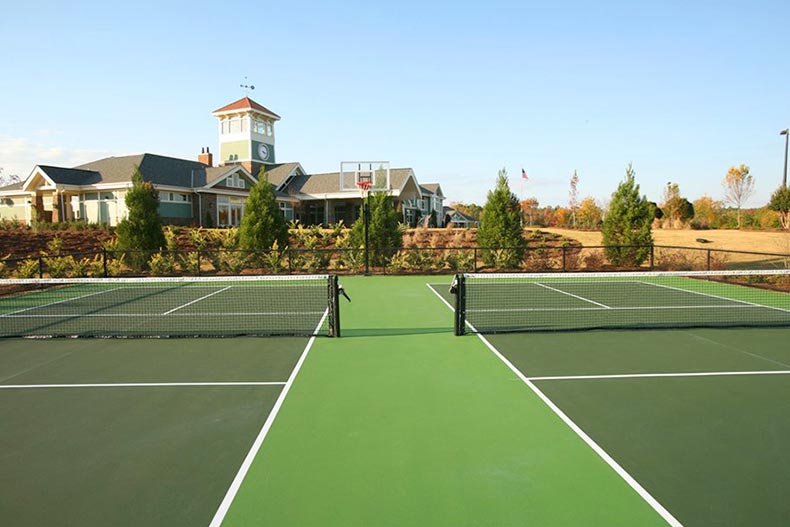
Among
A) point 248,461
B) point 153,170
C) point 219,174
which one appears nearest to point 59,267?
point 153,170

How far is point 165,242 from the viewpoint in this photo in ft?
70.3

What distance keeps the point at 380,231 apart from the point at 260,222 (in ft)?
16.5

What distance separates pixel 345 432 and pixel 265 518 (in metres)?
1.47

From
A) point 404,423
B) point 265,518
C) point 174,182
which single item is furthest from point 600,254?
point 174,182

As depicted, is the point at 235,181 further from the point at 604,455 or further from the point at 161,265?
the point at 604,455

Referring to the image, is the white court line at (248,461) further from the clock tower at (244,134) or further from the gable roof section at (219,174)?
the clock tower at (244,134)

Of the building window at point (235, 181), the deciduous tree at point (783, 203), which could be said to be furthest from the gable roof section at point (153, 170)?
the deciduous tree at point (783, 203)

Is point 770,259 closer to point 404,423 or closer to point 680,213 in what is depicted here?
point 680,213

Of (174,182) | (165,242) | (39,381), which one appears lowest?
(39,381)

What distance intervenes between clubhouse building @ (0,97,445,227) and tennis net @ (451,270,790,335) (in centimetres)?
1042

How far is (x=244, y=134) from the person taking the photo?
41.9 metres

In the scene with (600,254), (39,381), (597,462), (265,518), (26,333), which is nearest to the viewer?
(265,518)

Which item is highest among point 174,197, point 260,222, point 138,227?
point 174,197

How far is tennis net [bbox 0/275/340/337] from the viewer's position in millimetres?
9227
